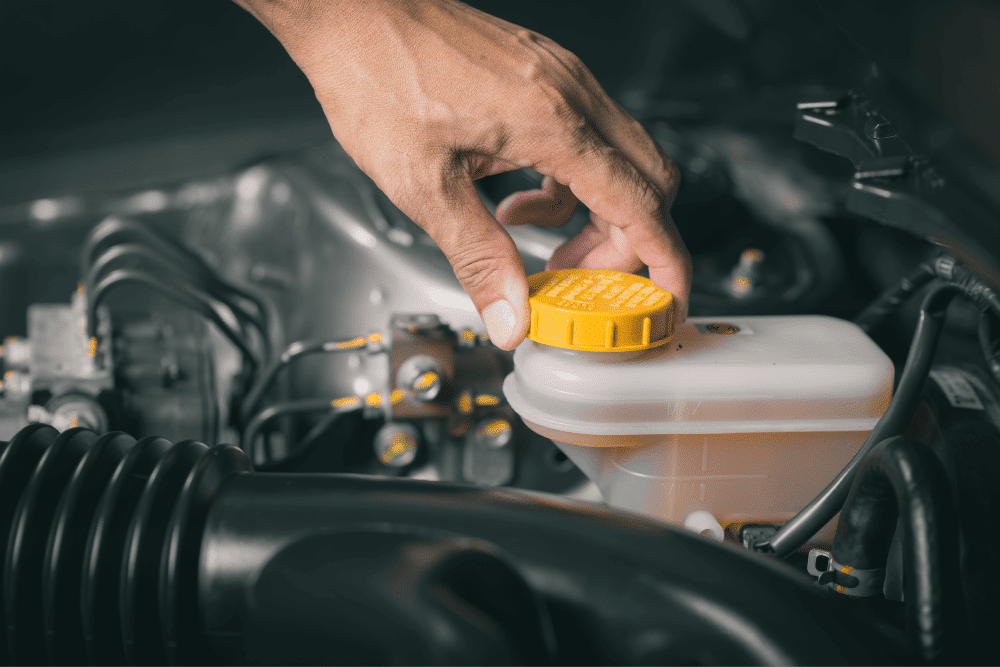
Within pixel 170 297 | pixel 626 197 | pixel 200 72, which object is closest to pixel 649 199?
pixel 626 197

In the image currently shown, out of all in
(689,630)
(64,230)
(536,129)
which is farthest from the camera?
(64,230)

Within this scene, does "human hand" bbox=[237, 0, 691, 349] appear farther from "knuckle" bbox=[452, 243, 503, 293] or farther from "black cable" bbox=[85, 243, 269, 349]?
"black cable" bbox=[85, 243, 269, 349]

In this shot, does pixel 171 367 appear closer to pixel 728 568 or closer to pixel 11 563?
pixel 11 563

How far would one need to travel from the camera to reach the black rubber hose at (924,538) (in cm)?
32

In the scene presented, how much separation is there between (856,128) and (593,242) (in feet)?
0.88

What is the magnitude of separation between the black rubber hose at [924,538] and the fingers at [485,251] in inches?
11.2

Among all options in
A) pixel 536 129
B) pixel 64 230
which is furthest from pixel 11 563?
pixel 64 230

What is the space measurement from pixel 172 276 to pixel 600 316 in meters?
0.70

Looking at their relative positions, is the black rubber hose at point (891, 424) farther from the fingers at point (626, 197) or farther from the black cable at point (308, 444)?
the black cable at point (308, 444)

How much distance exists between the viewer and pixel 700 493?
1.98ft

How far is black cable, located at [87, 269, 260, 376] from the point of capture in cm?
86

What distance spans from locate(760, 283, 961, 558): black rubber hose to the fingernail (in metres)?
0.26

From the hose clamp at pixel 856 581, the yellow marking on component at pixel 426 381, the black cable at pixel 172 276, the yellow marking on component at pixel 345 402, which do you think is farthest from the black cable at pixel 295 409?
the hose clamp at pixel 856 581

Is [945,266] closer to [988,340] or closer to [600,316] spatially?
[988,340]
